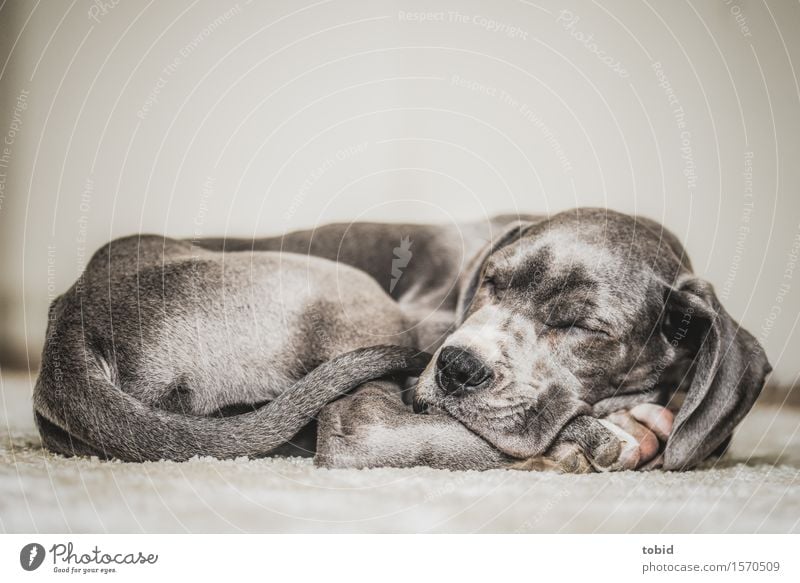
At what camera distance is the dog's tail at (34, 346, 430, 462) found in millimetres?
2188

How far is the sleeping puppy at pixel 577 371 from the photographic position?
7.22 ft

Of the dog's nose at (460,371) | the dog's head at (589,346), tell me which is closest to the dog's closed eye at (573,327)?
the dog's head at (589,346)

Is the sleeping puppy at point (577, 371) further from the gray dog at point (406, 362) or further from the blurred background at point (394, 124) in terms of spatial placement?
the blurred background at point (394, 124)

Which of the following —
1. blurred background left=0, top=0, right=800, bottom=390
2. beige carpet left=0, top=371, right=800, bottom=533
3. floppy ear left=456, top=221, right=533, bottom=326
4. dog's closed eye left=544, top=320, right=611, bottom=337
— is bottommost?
beige carpet left=0, top=371, right=800, bottom=533

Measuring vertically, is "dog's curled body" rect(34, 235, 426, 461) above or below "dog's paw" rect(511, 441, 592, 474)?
above

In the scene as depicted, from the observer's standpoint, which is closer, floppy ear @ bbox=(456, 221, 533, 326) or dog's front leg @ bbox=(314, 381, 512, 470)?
dog's front leg @ bbox=(314, 381, 512, 470)

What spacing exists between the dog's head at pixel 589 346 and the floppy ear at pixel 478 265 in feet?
0.30

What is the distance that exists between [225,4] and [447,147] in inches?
38.3

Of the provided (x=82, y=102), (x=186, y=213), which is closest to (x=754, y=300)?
(x=186, y=213)

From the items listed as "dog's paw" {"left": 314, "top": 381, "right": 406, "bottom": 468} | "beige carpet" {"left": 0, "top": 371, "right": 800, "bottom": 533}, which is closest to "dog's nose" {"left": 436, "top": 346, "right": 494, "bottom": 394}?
"dog's paw" {"left": 314, "top": 381, "right": 406, "bottom": 468}

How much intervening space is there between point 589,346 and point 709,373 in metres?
0.40

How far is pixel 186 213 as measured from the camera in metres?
2.69

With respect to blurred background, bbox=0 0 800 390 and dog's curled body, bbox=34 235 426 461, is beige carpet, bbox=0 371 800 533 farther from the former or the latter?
blurred background, bbox=0 0 800 390

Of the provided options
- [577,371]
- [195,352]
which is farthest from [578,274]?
[195,352]
